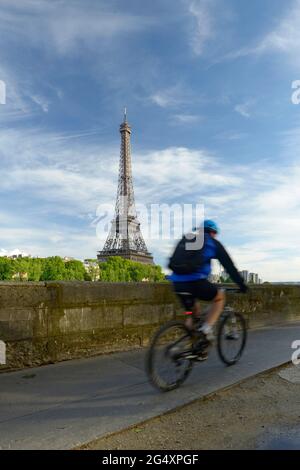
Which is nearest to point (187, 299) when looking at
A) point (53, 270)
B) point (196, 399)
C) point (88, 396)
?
point (196, 399)

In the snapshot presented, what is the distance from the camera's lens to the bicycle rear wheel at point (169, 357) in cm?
380

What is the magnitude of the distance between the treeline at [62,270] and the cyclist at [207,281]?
74.8 m

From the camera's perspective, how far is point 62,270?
8569 cm

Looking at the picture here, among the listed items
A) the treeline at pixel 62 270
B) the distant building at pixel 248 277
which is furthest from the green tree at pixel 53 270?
the distant building at pixel 248 277

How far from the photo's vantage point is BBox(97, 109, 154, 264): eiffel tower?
260ft

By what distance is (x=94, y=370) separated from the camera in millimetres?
4613

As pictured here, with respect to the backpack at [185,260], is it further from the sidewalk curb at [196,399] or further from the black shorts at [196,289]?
the sidewalk curb at [196,399]

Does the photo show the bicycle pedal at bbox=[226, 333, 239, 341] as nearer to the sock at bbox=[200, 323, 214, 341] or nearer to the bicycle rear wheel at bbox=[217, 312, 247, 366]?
the bicycle rear wheel at bbox=[217, 312, 247, 366]

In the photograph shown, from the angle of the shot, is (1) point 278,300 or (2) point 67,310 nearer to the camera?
(2) point 67,310

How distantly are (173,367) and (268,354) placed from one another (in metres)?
2.14

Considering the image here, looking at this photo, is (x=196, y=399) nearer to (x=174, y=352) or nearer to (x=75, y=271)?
(x=174, y=352)
